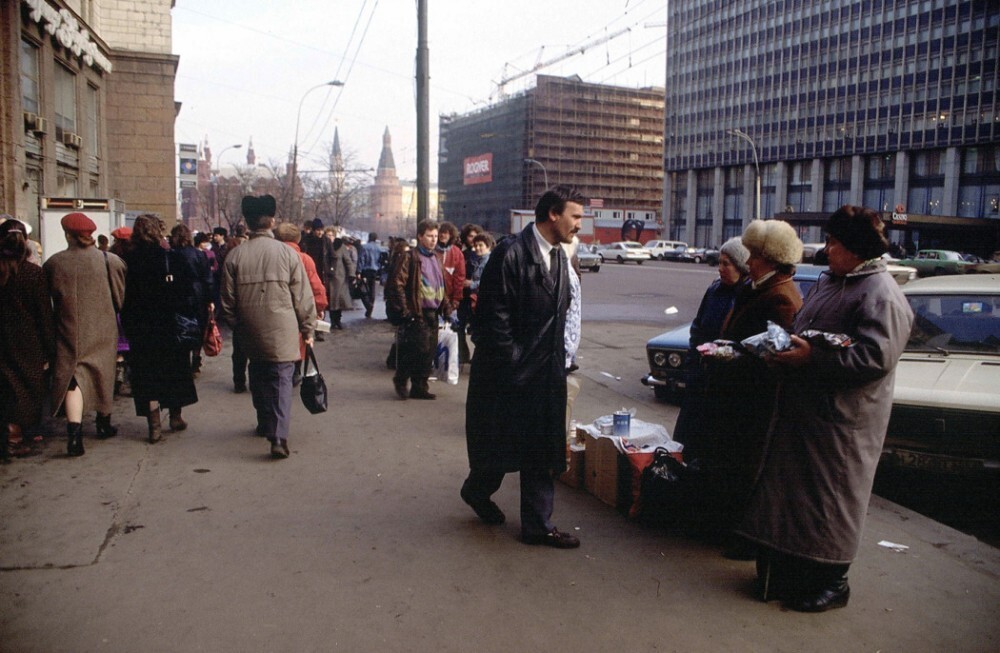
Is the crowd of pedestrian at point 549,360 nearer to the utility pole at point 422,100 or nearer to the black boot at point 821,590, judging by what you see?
the black boot at point 821,590

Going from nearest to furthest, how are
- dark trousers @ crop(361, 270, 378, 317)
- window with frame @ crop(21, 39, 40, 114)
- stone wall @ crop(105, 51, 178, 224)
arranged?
dark trousers @ crop(361, 270, 378, 317) → window with frame @ crop(21, 39, 40, 114) → stone wall @ crop(105, 51, 178, 224)

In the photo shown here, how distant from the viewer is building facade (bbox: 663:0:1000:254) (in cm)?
7438

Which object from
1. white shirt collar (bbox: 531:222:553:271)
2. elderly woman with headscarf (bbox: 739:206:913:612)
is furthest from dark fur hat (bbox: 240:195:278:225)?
elderly woman with headscarf (bbox: 739:206:913:612)

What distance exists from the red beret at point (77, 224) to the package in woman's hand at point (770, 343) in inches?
192

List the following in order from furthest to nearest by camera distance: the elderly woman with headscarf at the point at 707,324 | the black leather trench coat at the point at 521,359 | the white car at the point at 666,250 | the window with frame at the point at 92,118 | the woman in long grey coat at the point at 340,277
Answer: the white car at the point at 666,250
the window with frame at the point at 92,118
the woman in long grey coat at the point at 340,277
the elderly woman with headscarf at the point at 707,324
the black leather trench coat at the point at 521,359

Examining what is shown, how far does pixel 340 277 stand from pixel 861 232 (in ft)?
37.6

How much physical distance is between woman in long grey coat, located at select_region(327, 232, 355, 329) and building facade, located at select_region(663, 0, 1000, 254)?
52.1 metres

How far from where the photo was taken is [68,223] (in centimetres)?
609

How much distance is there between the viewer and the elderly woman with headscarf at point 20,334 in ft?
19.3

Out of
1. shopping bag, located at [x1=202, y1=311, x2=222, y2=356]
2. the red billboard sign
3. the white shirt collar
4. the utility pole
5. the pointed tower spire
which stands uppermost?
the pointed tower spire

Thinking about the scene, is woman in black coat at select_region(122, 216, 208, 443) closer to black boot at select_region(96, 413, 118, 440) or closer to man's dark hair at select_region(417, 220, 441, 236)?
black boot at select_region(96, 413, 118, 440)

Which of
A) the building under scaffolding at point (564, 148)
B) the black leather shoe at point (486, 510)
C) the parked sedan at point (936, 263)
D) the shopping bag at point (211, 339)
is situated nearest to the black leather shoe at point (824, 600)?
the black leather shoe at point (486, 510)

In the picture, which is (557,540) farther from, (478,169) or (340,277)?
(478,169)

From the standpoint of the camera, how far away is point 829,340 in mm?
3357
